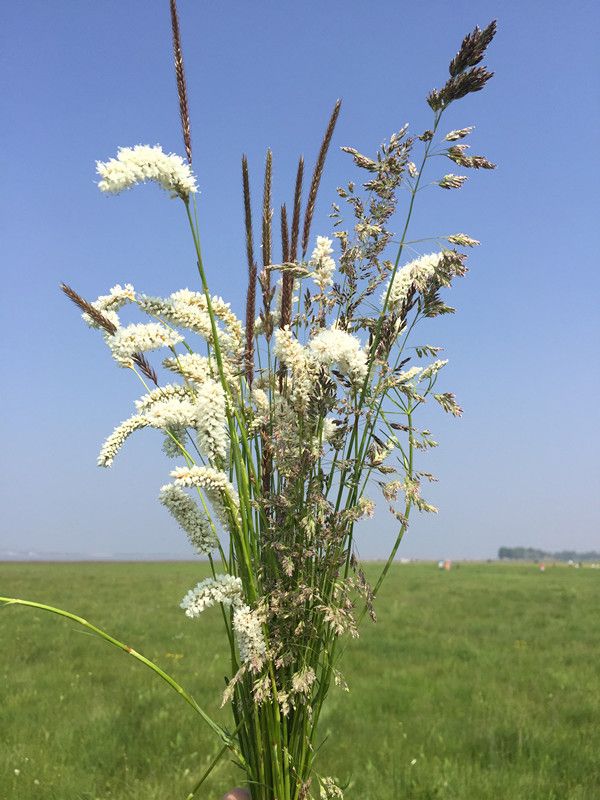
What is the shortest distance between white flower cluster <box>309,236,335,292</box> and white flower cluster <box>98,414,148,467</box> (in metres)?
0.67

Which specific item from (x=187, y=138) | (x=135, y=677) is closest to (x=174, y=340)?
(x=187, y=138)

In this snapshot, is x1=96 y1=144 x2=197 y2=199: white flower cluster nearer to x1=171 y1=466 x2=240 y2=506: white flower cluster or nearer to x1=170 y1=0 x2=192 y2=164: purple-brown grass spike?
x1=170 y1=0 x2=192 y2=164: purple-brown grass spike

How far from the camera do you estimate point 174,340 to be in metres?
2.18

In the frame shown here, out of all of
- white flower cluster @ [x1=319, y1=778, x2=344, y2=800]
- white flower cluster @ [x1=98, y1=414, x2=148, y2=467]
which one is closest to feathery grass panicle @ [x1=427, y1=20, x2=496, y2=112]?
white flower cluster @ [x1=98, y1=414, x2=148, y2=467]

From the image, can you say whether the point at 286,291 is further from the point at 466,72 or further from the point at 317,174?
the point at 466,72

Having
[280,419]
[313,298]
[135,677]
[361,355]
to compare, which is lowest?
[135,677]

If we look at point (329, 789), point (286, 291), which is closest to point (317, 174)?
point (286, 291)

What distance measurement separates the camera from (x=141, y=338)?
7.03 feet

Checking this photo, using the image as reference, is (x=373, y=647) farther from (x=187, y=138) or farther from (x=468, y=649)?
(x=187, y=138)

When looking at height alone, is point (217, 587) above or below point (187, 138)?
below

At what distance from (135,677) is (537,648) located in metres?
5.13

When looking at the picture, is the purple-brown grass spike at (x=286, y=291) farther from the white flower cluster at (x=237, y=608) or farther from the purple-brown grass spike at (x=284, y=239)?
the white flower cluster at (x=237, y=608)

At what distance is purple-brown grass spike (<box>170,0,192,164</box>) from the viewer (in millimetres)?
1958

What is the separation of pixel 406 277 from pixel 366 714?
4789mm
